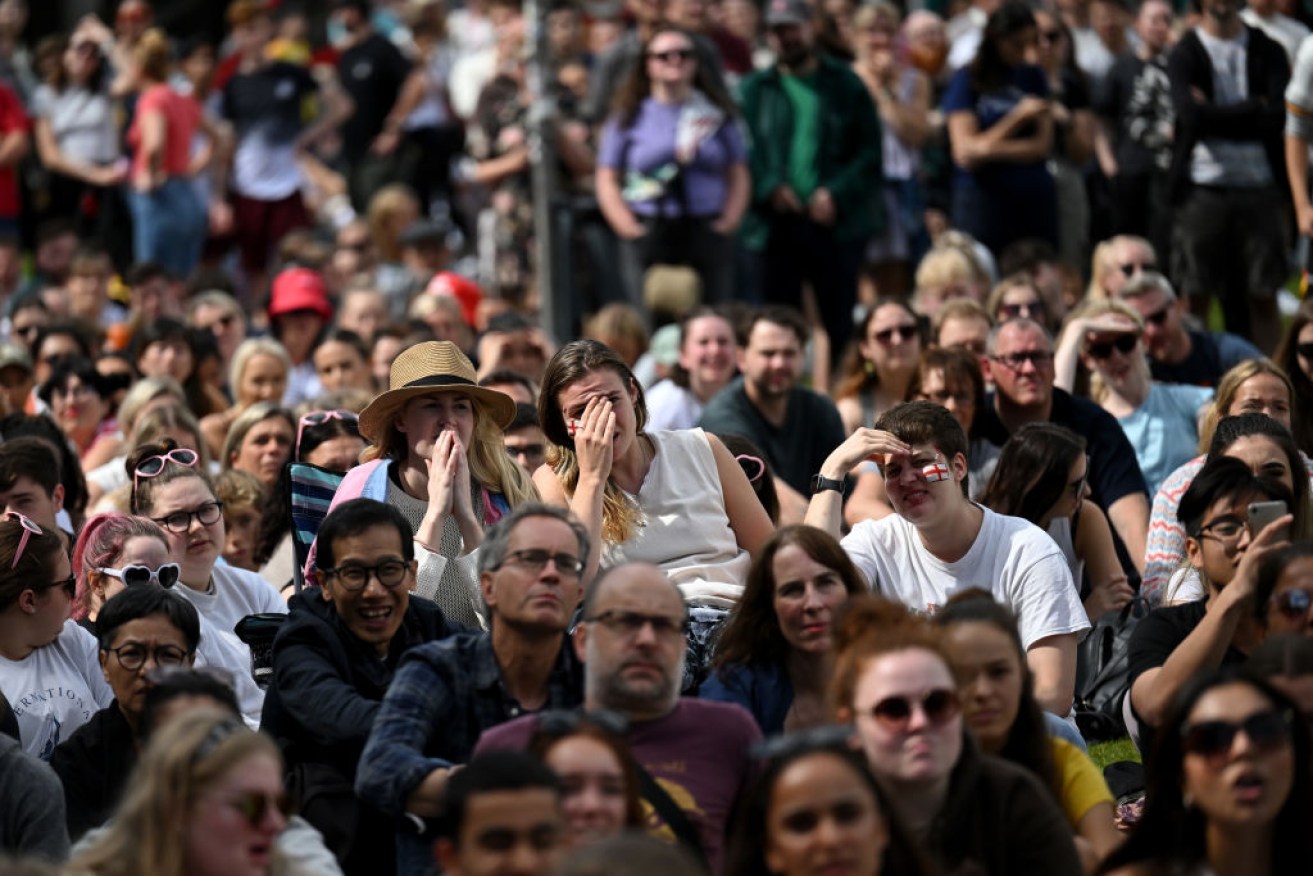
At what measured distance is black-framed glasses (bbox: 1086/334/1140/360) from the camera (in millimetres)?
10453

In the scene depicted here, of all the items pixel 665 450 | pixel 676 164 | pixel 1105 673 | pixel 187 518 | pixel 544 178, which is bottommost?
pixel 1105 673

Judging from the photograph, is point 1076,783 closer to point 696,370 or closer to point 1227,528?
point 1227,528

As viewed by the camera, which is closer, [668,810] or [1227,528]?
[668,810]

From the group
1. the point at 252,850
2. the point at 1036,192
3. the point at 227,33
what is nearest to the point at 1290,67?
the point at 1036,192

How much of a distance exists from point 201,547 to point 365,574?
1589 mm

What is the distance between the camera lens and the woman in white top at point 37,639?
7.34m

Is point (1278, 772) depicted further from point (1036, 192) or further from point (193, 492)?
point (1036, 192)

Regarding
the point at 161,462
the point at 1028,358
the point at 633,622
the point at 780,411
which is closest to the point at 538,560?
the point at 633,622

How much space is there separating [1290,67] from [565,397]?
21.2ft

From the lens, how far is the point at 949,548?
25.2ft

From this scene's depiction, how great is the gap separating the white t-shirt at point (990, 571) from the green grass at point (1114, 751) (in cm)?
76

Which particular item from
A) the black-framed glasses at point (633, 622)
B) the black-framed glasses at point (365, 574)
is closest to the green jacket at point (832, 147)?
the black-framed glasses at point (365, 574)

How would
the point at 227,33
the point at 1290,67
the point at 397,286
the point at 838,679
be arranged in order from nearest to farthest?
1. the point at 838,679
2. the point at 1290,67
3. the point at 397,286
4. the point at 227,33

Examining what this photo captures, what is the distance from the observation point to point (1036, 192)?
14164mm
